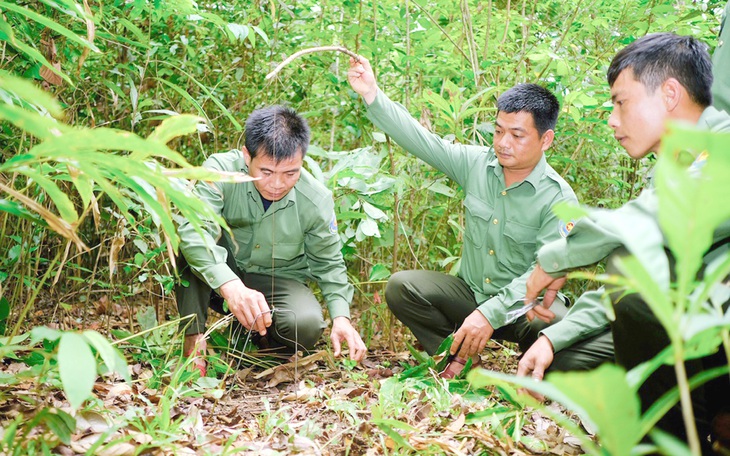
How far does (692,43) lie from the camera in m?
2.16

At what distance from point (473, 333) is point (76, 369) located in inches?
74.4

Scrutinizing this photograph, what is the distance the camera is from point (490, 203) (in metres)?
2.98

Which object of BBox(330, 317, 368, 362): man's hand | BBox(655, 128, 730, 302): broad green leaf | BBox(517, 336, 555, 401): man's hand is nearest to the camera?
BBox(655, 128, 730, 302): broad green leaf

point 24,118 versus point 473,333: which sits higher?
point 24,118

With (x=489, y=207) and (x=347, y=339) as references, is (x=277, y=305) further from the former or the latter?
(x=489, y=207)

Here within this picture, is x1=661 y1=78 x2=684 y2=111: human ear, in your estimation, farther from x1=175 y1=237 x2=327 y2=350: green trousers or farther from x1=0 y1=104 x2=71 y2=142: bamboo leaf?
x1=0 y1=104 x2=71 y2=142: bamboo leaf

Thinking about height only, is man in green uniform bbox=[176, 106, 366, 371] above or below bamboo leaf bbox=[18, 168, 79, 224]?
below

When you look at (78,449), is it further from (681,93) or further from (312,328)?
(681,93)

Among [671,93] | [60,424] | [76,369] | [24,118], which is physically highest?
[671,93]

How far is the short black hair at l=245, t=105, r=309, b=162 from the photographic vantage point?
2699 mm

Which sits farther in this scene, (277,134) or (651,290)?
(277,134)

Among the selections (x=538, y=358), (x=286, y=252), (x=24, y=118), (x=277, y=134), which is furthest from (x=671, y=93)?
(x=24, y=118)

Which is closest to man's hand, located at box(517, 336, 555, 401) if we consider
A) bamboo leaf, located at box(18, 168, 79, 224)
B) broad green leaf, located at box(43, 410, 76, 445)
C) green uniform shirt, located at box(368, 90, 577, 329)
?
green uniform shirt, located at box(368, 90, 577, 329)

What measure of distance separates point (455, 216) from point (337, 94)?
0.96 metres
